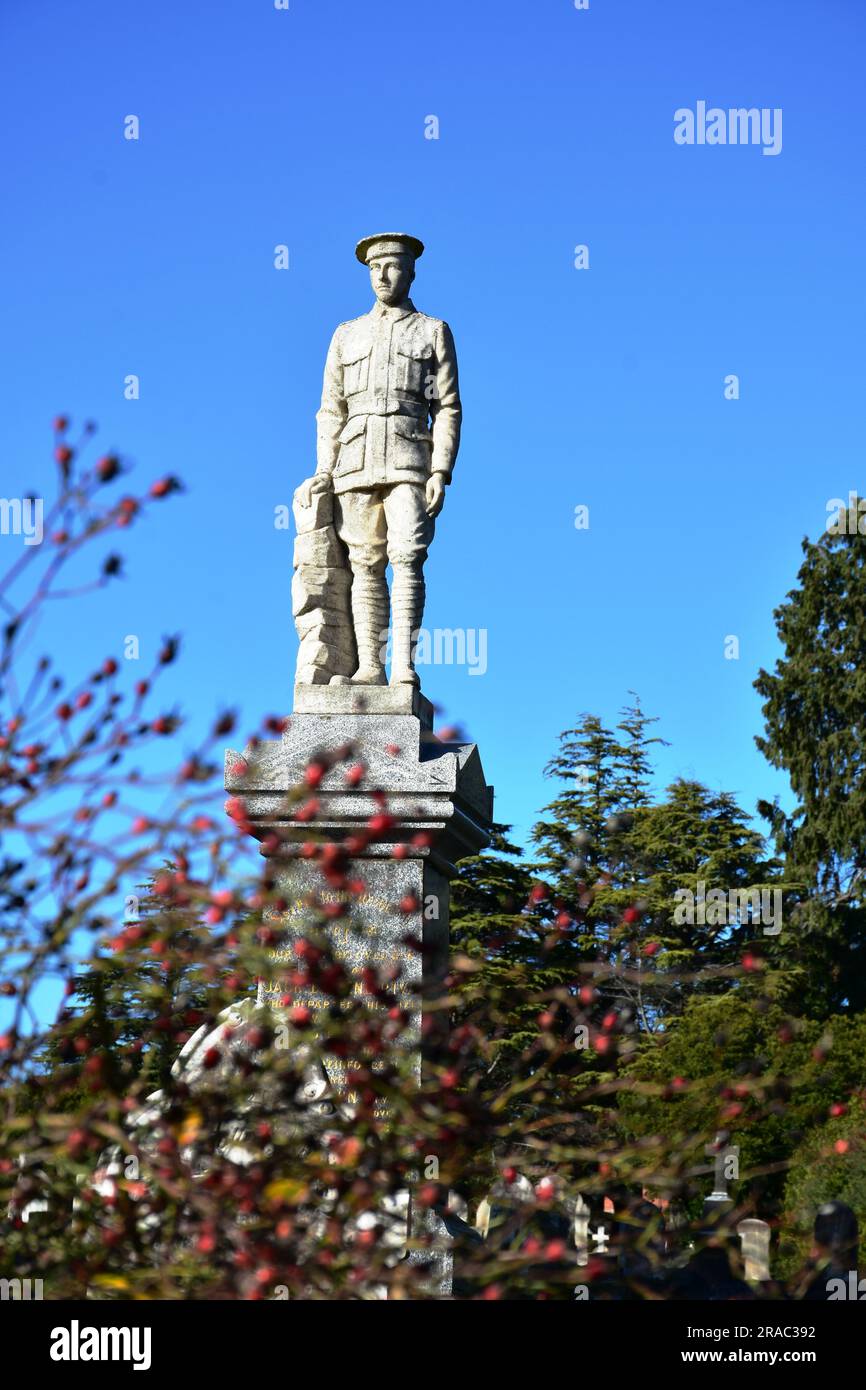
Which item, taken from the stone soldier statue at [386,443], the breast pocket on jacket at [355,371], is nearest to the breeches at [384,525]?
the stone soldier statue at [386,443]

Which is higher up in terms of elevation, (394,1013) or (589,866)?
(589,866)

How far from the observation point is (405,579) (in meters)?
9.42

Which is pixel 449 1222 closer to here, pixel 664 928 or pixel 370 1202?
pixel 370 1202

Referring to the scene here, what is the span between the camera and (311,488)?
9617 mm

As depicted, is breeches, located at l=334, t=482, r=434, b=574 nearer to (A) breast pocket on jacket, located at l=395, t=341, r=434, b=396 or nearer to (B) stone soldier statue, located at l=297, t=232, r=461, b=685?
(B) stone soldier statue, located at l=297, t=232, r=461, b=685

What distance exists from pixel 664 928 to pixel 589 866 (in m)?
2.16

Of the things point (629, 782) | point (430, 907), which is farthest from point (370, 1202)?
point (629, 782)

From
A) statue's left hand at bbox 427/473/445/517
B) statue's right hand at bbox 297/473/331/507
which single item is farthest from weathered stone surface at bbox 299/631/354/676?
statue's left hand at bbox 427/473/445/517

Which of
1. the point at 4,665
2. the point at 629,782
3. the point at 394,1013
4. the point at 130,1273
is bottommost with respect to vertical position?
the point at 130,1273

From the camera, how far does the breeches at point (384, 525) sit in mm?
9461

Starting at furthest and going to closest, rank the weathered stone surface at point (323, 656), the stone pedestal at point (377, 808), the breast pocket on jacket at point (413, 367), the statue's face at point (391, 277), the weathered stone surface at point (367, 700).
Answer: the statue's face at point (391, 277) → the breast pocket on jacket at point (413, 367) → the weathered stone surface at point (323, 656) → the weathered stone surface at point (367, 700) → the stone pedestal at point (377, 808)

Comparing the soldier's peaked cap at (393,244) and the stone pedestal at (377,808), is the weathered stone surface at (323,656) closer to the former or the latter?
the stone pedestal at (377,808)

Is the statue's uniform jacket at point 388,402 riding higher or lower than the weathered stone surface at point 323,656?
higher
